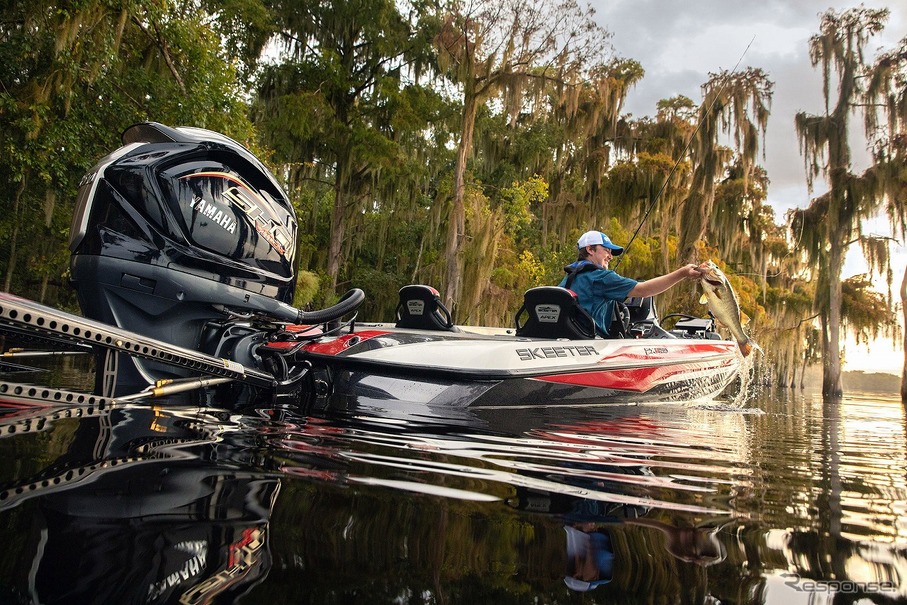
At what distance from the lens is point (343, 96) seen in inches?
665

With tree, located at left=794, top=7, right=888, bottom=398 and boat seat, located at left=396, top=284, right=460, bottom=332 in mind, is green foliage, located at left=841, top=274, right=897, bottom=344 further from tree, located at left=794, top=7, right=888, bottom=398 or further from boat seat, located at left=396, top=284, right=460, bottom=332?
boat seat, located at left=396, top=284, right=460, bottom=332

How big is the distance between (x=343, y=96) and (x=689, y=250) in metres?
10.9

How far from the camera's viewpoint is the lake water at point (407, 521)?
2.94ft

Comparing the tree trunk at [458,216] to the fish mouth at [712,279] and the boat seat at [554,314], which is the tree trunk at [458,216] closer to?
the boat seat at [554,314]

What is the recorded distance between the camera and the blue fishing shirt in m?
5.60

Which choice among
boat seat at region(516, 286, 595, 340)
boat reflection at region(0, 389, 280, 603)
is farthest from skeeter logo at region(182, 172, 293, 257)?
boat seat at region(516, 286, 595, 340)

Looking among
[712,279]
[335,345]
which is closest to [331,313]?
[335,345]

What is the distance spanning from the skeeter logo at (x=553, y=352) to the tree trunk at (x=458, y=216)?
34.5 ft

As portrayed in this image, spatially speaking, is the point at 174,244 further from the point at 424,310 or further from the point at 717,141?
the point at 717,141

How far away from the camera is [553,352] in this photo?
492cm

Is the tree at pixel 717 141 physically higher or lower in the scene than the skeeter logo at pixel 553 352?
higher

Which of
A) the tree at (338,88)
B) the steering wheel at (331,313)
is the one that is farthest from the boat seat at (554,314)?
the tree at (338,88)

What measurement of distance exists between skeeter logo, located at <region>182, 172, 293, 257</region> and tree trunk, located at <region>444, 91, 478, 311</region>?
1179cm

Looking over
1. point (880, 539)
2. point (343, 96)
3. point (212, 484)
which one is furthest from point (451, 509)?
point (343, 96)
